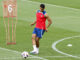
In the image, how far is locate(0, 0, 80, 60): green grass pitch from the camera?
14.4m

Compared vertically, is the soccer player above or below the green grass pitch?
above

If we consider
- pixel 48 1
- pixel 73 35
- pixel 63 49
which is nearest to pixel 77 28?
pixel 73 35

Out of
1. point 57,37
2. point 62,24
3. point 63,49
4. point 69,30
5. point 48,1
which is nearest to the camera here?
point 63,49

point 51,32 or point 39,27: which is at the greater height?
point 39,27

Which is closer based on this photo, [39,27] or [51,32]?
[39,27]

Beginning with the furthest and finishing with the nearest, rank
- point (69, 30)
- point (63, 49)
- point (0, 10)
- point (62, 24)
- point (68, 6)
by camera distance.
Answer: point (68, 6) < point (0, 10) < point (62, 24) < point (69, 30) < point (63, 49)

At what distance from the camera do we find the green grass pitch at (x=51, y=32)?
1438cm

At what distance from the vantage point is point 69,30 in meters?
20.0

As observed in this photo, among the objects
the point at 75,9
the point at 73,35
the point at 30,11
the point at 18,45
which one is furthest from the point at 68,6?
the point at 18,45

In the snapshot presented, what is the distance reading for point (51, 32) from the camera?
1936 centimetres

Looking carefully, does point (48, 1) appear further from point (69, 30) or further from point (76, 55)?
point (76, 55)

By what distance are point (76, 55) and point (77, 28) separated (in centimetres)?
635

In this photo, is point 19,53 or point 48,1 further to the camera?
point 48,1

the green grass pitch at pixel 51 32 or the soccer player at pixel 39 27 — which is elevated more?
the soccer player at pixel 39 27
